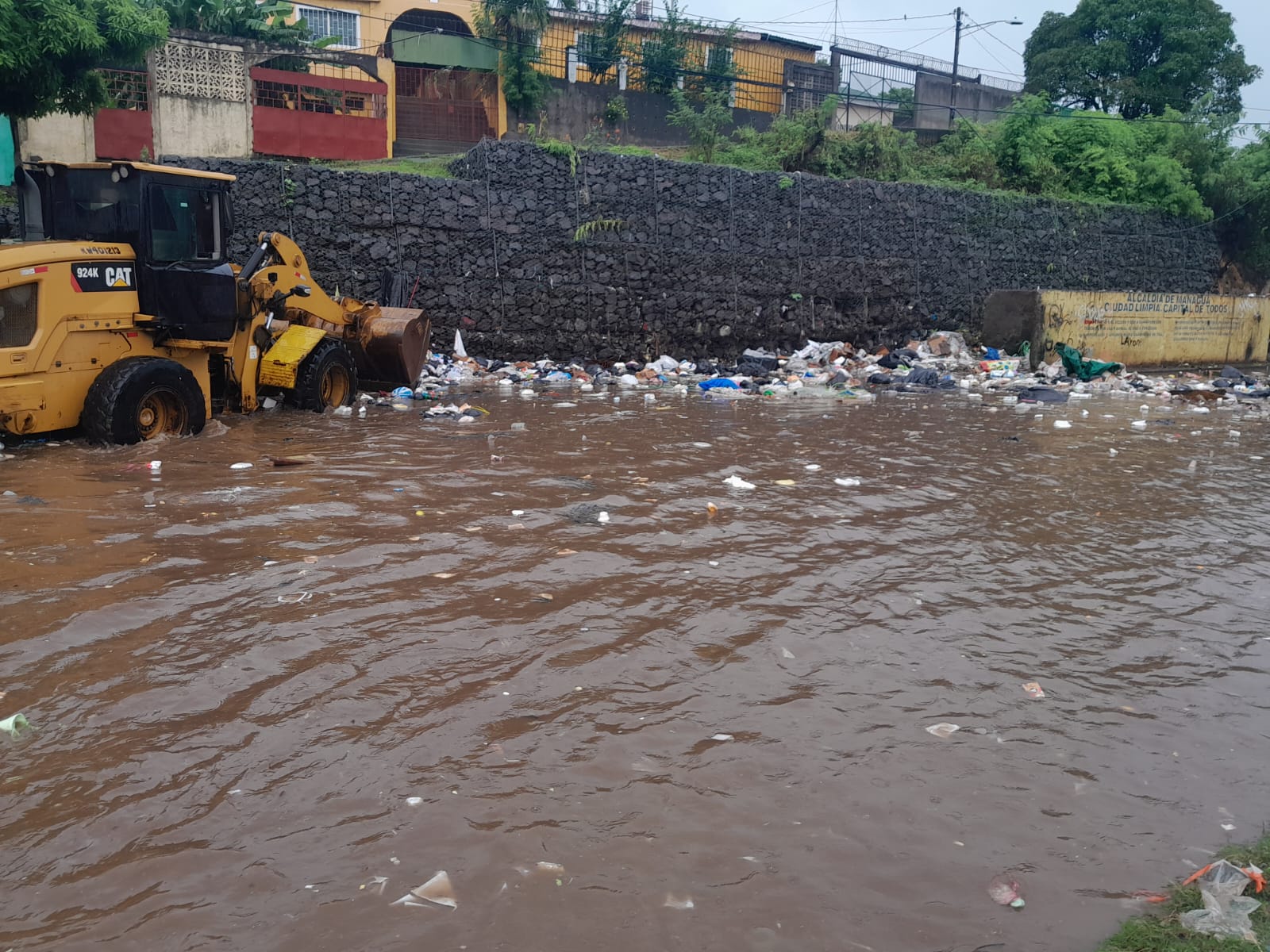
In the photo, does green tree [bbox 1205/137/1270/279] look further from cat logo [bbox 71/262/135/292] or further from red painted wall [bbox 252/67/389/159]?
cat logo [bbox 71/262/135/292]

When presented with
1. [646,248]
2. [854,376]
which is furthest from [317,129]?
[854,376]

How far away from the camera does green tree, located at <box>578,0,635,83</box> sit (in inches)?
923

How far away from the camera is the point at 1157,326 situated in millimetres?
18344

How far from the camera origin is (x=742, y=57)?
26.4m

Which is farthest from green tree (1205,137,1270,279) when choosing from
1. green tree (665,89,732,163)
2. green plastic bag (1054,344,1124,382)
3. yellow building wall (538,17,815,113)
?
green tree (665,89,732,163)

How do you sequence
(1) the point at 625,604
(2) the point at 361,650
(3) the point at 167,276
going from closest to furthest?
(2) the point at 361,650, (1) the point at 625,604, (3) the point at 167,276

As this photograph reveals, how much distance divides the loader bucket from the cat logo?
11.3 ft

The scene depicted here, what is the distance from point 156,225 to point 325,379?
7.91 ft

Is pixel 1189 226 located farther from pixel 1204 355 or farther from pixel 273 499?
pixel 273 499

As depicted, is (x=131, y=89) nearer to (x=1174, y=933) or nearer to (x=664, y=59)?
(x=664, y=59)

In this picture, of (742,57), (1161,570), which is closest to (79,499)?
(1161,570)


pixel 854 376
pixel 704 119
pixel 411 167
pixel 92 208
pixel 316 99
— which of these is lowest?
pixel 854 376

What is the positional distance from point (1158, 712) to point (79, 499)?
5.86 metres

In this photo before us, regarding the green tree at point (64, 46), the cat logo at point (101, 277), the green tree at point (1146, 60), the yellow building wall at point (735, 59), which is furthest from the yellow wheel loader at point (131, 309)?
the green tree at point (1146, 60)
